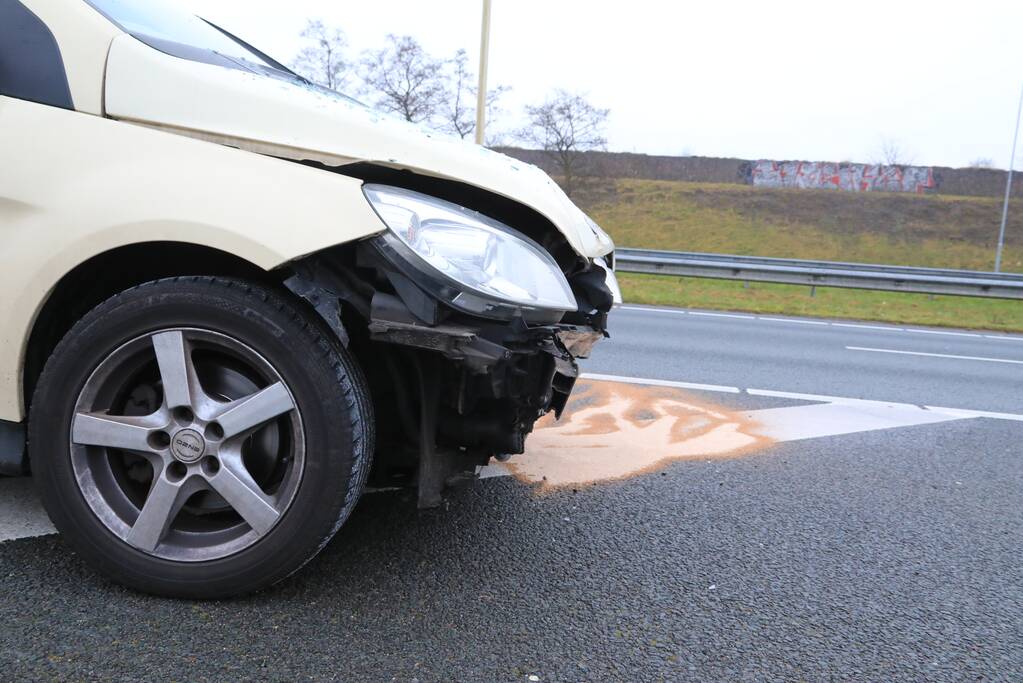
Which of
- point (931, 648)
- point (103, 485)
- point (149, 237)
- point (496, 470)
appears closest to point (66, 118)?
point (149, 237)

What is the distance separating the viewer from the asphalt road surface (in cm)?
187

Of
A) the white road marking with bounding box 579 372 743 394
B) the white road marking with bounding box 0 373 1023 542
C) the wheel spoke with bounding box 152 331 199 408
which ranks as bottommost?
the white road marking with bounding box 579 372 743 394

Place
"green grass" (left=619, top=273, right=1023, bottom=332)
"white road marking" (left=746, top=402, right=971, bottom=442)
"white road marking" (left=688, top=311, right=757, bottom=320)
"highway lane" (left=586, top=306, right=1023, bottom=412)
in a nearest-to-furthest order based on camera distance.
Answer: "white road marking" (left=746, top=402, right=971, bottom=442), "highway lane" (left=586, top=306, right=1023, bottom=412), "white road marking" (left=688, top=311, right=757, bottom=320), "green grass" (left=619, top=273, right=1023, bottom=332)

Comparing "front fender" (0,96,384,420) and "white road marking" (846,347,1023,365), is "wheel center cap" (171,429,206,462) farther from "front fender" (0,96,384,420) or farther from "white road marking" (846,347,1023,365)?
"white road marking" (846,347,1023,365)

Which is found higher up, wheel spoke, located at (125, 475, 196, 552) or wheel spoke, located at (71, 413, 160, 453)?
wheel spoke, located at (71, 413, 160, 453)

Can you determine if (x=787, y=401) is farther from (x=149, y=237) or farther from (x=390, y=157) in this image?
(x=149, y=237)

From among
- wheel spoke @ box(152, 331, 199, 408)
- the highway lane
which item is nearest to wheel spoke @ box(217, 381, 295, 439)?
wheel spoke @ box(152, 331, 199, 408)

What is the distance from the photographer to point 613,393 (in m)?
5.11

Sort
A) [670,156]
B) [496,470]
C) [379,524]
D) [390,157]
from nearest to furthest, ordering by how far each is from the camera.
→ [390,157]
[379,524]
[496,470]
[670,156]

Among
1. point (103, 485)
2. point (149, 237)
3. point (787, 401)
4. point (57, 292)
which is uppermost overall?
point (149, 237)

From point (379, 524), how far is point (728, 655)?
123cm

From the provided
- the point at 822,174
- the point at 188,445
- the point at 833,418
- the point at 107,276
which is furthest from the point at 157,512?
the point at 822,174

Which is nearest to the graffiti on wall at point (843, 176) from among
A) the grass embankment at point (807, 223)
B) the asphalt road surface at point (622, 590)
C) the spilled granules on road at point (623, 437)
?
the grass embankment at point (807, 223)

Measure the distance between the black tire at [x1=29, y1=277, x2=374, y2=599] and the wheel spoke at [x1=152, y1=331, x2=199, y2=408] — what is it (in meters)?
0.04
